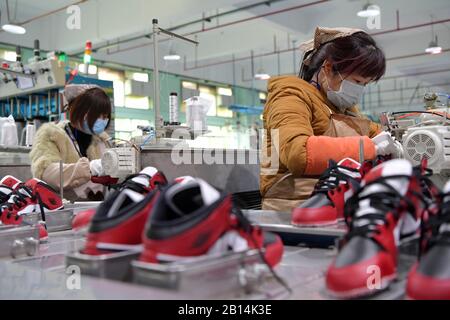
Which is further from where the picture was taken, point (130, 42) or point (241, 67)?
point (241, 67)

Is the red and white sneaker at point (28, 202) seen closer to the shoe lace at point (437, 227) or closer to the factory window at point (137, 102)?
the shoe lace at point (437, 227)

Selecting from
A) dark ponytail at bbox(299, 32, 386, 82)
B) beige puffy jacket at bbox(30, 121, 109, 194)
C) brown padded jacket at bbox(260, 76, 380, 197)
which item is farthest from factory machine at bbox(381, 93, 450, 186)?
beige puffy jacket at bbox(30, 121, 109, 194)

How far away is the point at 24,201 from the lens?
4.17 feet

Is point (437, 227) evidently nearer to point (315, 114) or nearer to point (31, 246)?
point (31, 246)

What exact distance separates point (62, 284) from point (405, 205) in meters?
0.55

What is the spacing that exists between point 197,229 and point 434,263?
1.03 ft

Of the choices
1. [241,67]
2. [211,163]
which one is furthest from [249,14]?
[211,163]

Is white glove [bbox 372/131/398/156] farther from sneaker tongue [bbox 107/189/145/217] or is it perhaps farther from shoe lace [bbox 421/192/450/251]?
sneaker tongue [bbox 107/189/145/217]

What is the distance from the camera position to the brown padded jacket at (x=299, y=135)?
148 centimetres

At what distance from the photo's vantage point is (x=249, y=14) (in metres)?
8.55

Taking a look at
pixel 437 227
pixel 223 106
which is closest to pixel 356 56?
pixel 437 227
